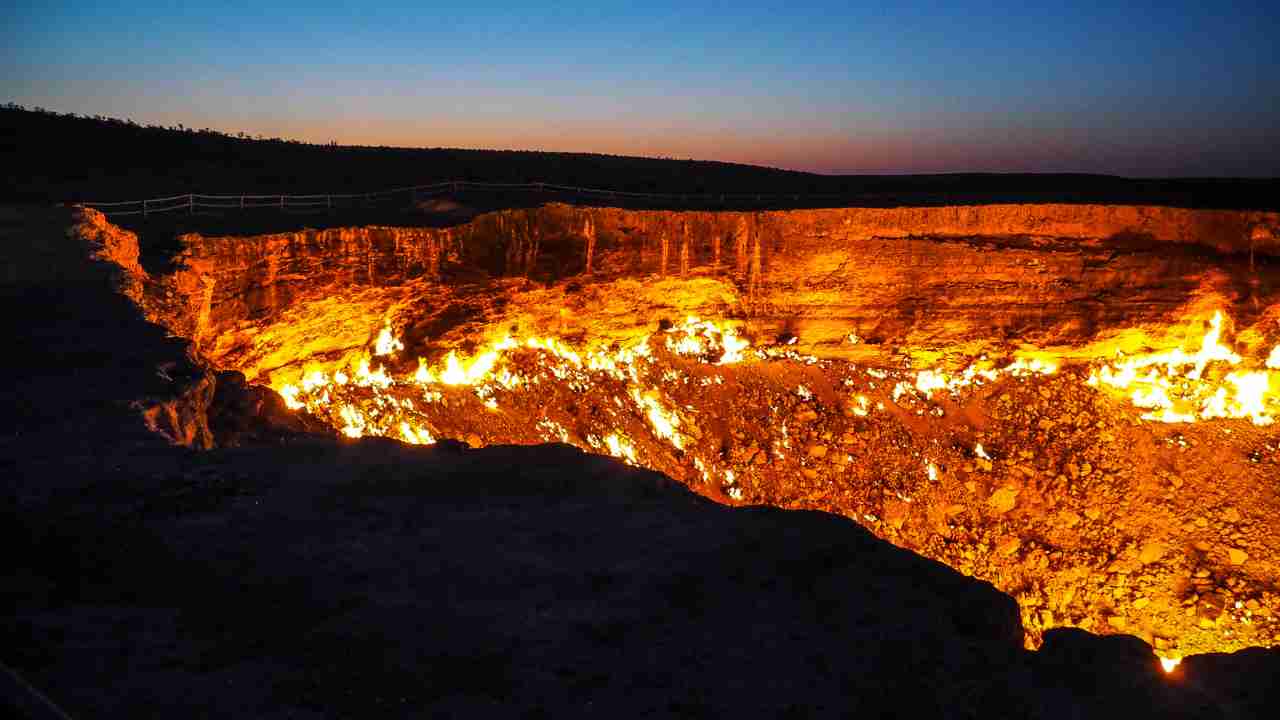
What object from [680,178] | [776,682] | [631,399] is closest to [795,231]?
[631,399]

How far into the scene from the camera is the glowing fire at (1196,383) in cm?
1819

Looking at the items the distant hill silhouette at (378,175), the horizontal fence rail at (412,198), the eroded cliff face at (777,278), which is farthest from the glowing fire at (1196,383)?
the horizontal fence rail at (412,198)

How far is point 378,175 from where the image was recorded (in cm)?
3039

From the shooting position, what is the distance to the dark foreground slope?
11.7ft

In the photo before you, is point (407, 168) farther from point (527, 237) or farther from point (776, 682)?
point (776, 682)

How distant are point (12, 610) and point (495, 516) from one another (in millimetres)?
2699

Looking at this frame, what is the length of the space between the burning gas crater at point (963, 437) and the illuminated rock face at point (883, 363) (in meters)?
0.06

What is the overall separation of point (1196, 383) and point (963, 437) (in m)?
5.20

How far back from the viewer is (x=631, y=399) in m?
21.8

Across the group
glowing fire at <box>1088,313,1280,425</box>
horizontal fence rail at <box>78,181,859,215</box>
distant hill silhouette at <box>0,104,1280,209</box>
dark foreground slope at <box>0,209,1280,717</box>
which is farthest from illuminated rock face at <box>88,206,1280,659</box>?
dark foreground slope at <box>0,209,1280,717</box>

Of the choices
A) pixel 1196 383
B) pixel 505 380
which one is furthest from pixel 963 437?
pixel 505 380

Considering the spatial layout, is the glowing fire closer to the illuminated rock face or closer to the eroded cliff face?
the illuminated rock face

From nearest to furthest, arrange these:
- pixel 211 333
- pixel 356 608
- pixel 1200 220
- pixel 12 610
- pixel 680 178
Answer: pixel 12 610 → pixel 356 608 → pixel 211 333 → pixel 1200 220 → pixel 680 178

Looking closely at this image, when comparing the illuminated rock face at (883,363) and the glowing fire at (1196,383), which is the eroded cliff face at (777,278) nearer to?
the illuminated rock face at (883,363)
